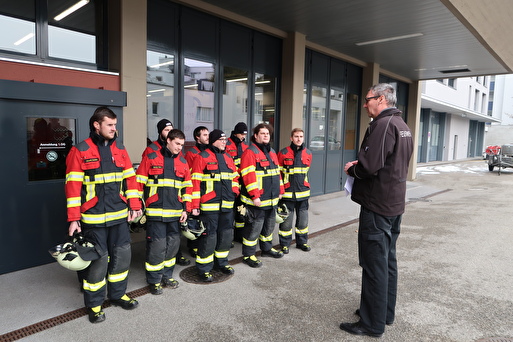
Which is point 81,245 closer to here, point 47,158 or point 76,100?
point 47,158

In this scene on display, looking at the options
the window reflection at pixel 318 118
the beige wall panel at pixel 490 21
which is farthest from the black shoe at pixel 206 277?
the window reflection at pixel 318 118

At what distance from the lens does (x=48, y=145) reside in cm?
456

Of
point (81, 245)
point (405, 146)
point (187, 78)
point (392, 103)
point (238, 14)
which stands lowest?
point (81, 245)

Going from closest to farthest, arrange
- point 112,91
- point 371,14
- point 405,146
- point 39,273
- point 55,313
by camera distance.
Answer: point 405,146 → point 55,313 → point 39,273 → point 112,91 → point 371,14

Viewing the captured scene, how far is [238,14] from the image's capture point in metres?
7.28

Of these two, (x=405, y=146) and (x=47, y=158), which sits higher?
(x=405, y=146)

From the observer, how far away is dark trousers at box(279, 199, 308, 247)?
5.40 m

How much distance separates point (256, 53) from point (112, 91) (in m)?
4.02

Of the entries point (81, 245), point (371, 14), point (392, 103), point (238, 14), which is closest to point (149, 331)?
point (81, 245)

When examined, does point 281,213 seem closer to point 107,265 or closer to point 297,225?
point 297,225

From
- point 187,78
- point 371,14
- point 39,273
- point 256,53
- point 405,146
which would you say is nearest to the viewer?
point 405,146

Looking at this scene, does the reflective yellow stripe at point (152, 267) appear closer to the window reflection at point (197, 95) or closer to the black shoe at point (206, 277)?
the black shoe at point (206, 277)

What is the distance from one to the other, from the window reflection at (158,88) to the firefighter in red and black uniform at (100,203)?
8.74 feet

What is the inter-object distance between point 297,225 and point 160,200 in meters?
2.52
